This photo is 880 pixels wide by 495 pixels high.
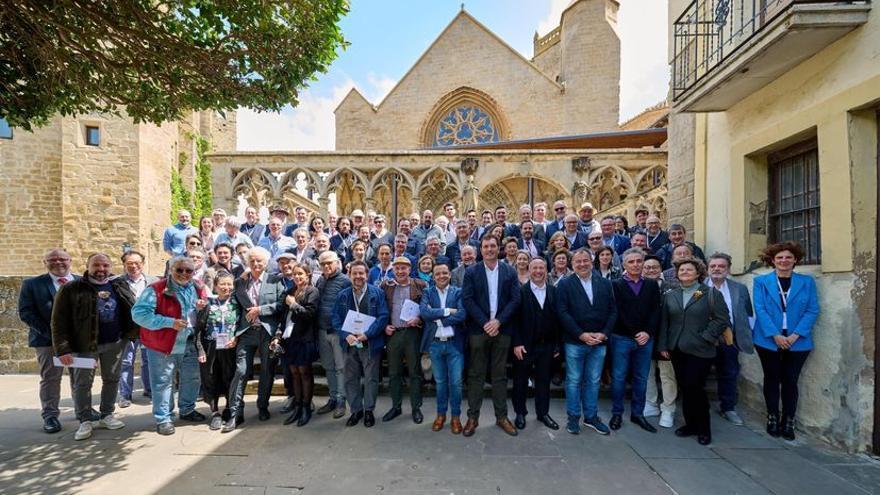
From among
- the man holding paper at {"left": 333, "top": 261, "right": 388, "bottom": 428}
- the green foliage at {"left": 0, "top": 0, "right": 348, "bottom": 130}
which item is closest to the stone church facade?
the green foliage at {"left": 0, "top": 0, "right": 348, "bottom": 130}

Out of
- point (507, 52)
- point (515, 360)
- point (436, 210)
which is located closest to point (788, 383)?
point (515, 360)

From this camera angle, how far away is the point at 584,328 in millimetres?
3707

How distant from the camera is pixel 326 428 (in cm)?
382

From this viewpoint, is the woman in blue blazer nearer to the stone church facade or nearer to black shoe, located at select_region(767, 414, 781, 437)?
black shoe, located at select_region(767, 414, 781, 437)

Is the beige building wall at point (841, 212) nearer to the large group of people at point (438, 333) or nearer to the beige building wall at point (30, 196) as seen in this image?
the large group of people at point (438, 333)

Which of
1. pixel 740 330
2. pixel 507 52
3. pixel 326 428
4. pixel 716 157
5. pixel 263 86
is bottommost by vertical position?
pixel 326 428

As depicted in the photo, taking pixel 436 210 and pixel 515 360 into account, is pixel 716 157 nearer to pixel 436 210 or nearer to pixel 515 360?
pixel 515 360

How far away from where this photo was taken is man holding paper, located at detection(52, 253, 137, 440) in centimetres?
361

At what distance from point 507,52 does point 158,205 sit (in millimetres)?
15227

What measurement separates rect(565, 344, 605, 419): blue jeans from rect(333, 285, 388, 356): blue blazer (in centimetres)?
184

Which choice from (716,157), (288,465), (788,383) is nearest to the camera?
(288,465)

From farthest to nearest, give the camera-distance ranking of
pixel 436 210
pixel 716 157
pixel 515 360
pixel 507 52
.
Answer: pixel 507 52
pixel 436 210
pixel 716 157
pixel 515 360

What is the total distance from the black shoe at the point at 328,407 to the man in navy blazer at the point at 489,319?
58.8 inches

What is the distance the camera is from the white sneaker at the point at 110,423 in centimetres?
385
